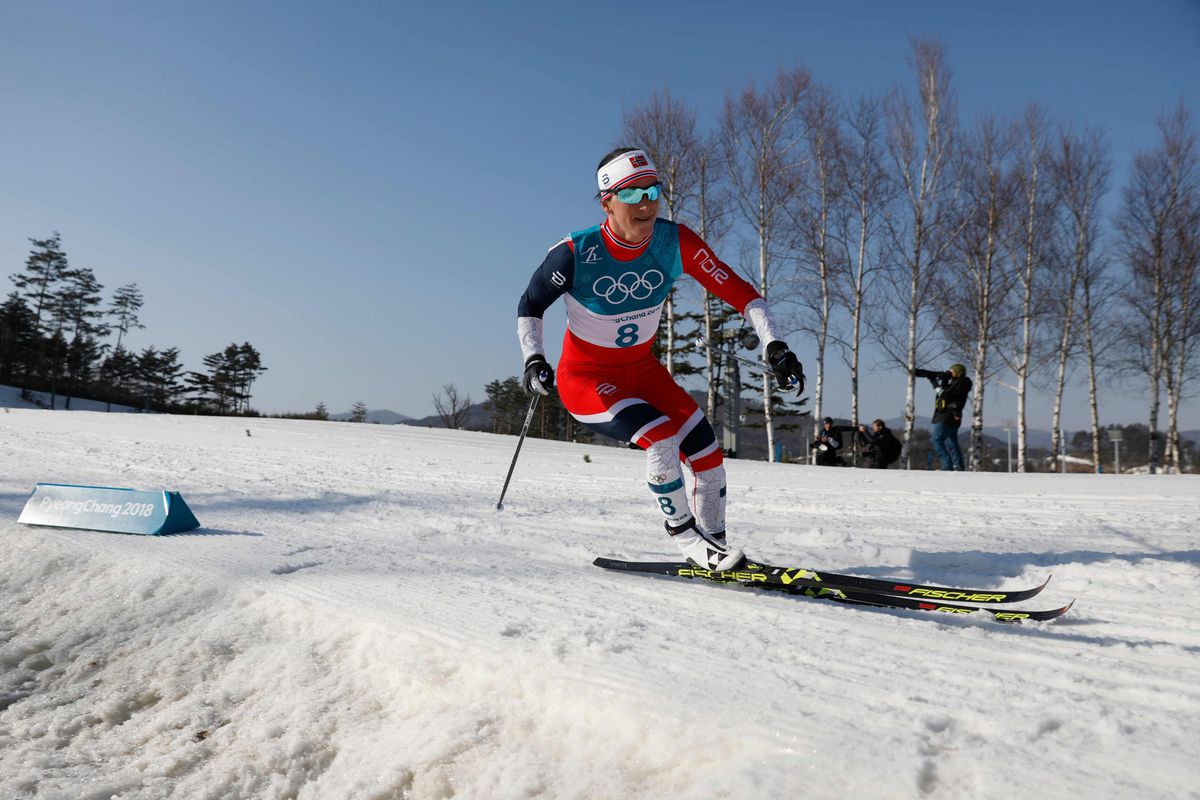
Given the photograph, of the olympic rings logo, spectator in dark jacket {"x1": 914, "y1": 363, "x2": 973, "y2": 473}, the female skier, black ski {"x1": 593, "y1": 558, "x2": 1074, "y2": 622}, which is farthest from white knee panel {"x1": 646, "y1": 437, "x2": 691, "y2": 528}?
spectator in dark jacket {"x1": 914, "y1": 363, "x2": 973, "y2": 473}

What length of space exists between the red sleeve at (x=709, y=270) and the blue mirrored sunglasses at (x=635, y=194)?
12.8 inches

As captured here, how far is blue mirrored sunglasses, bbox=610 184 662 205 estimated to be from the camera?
3451mm

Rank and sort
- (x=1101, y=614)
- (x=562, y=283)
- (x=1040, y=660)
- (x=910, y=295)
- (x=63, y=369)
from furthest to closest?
(x=63, y=369), (x=910, y=295), (x=562, y=283), (x=1101, y=614), (x=1040, y=660)

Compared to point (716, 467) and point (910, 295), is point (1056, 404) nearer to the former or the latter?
point (910, 295)

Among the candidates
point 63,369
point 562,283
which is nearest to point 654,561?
point 562,283

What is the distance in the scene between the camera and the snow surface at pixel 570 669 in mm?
1626

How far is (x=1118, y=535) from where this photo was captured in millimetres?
4277

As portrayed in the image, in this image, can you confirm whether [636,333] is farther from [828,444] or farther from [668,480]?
[828,444]

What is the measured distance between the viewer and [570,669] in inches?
79.7

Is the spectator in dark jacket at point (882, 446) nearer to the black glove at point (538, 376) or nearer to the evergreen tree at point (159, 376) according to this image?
the black glove at point (538, 376)

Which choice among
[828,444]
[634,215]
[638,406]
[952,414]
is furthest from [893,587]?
[828,444]

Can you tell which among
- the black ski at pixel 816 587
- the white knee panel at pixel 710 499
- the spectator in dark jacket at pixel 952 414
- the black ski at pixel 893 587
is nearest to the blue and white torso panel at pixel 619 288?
the white knee panel at pixel 710 499

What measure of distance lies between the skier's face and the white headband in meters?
0.03

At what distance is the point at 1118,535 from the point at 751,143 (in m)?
16.5
